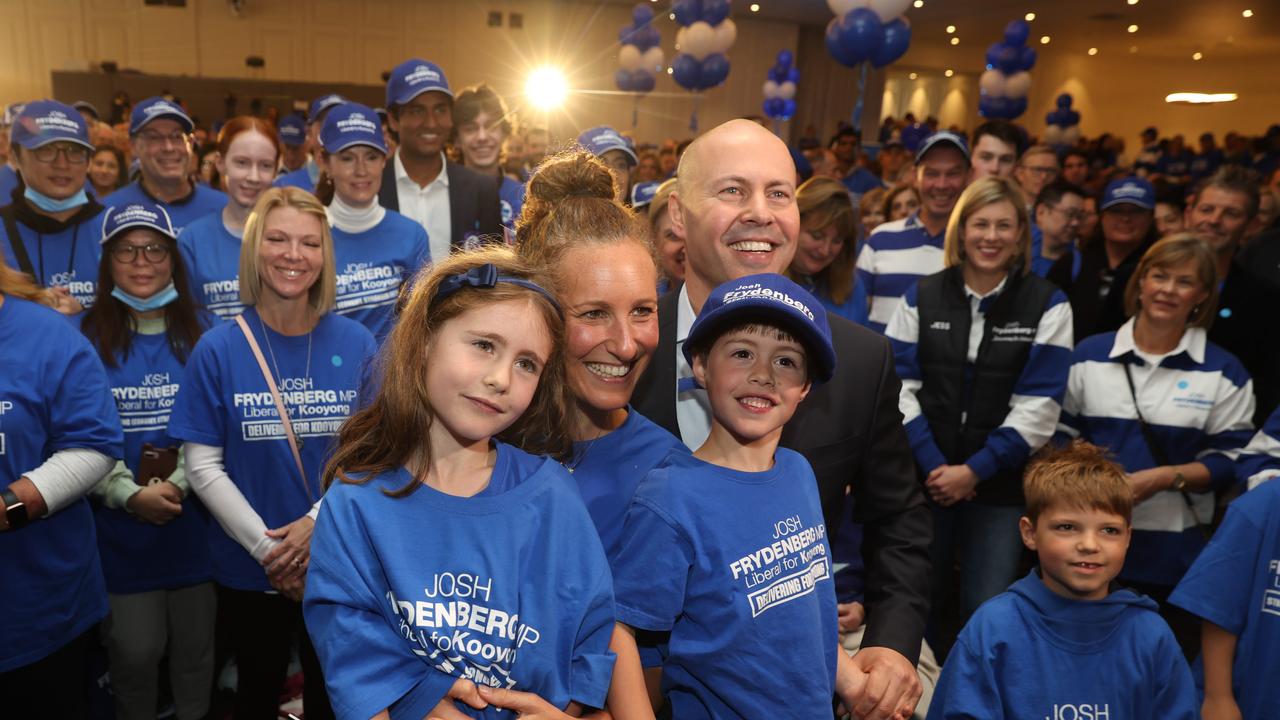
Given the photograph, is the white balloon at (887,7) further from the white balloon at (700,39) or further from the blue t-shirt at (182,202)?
the blue t-shirt at (182,202)

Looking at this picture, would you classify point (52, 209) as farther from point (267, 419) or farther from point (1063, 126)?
point (1063, 126)

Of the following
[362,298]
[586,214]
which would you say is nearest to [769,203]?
[586,214]

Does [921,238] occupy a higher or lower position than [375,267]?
higher

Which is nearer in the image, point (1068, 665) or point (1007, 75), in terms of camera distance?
point (1068, 665)

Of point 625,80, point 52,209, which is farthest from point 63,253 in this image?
point 625,80

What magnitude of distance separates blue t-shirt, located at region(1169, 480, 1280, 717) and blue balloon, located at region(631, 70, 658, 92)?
1211cm

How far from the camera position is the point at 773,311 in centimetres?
149

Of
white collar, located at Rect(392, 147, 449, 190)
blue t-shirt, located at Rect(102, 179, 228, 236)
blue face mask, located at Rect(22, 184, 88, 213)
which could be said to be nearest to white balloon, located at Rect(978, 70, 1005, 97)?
white collar, located at Rect(392, 147, 449, 190)

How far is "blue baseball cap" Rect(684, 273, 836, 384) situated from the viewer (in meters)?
1.48

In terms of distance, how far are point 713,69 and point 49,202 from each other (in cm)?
853

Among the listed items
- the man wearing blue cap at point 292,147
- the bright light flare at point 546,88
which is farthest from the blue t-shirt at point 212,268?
the bright light flare at point 546,88

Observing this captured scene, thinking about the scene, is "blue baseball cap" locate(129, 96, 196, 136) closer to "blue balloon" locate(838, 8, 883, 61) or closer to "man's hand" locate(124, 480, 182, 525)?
"man's hand" locate(124, 480, 182, 525)

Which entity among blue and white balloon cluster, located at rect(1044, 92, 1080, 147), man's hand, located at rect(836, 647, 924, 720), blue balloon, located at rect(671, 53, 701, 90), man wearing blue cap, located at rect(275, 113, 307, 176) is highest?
blue balloon, located at rect(671, 53, 701, 90)

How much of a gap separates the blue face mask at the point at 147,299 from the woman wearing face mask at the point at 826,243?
89.9 inches
